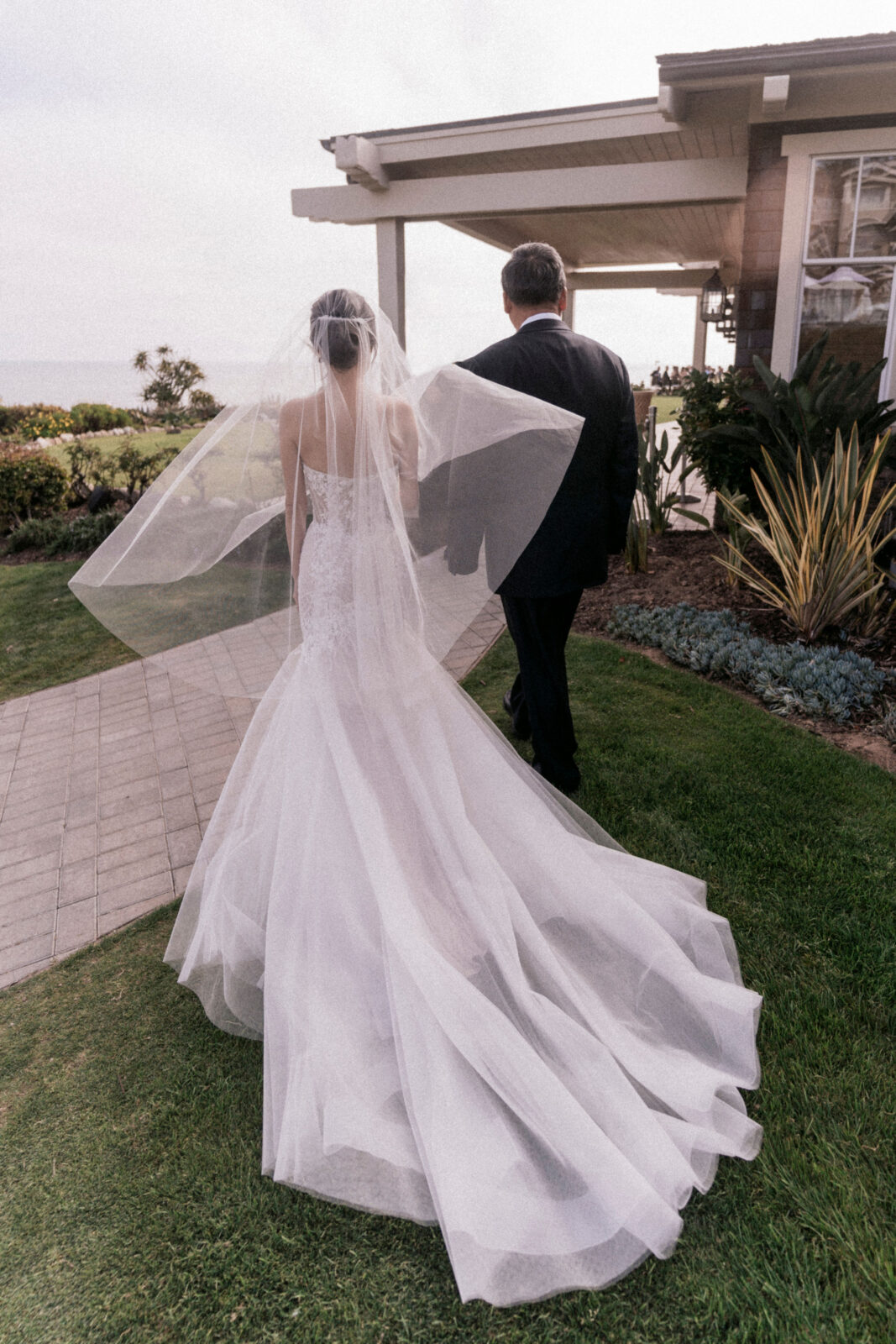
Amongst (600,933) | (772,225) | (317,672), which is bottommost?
(600,933)

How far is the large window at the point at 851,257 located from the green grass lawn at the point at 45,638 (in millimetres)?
6192

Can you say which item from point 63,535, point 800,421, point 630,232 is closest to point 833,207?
point 800,421

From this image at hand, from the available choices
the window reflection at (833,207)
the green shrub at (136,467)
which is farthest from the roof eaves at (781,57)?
the green shrub at (136,467)

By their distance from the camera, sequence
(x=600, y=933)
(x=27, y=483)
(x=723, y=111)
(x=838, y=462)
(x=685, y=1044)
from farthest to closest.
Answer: (x=27, y=483) < (x=723, y=111) < (x=838, y=462) < (x=600, y=933) < (x=685, y=1044)

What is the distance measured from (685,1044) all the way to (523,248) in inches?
106

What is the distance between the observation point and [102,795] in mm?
3893

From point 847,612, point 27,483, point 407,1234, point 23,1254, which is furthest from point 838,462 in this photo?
point 27,483

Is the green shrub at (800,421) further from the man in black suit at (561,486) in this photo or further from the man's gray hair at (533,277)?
the man's gray hair at (533,277)

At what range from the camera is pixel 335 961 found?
83.6 inches

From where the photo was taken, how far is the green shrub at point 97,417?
19.3 m

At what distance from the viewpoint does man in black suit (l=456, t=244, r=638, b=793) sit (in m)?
2.98

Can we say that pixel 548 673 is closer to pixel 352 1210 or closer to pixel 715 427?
pixel 352 1210

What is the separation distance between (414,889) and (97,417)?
20.8 metres

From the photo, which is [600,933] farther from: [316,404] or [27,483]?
[27,483]
